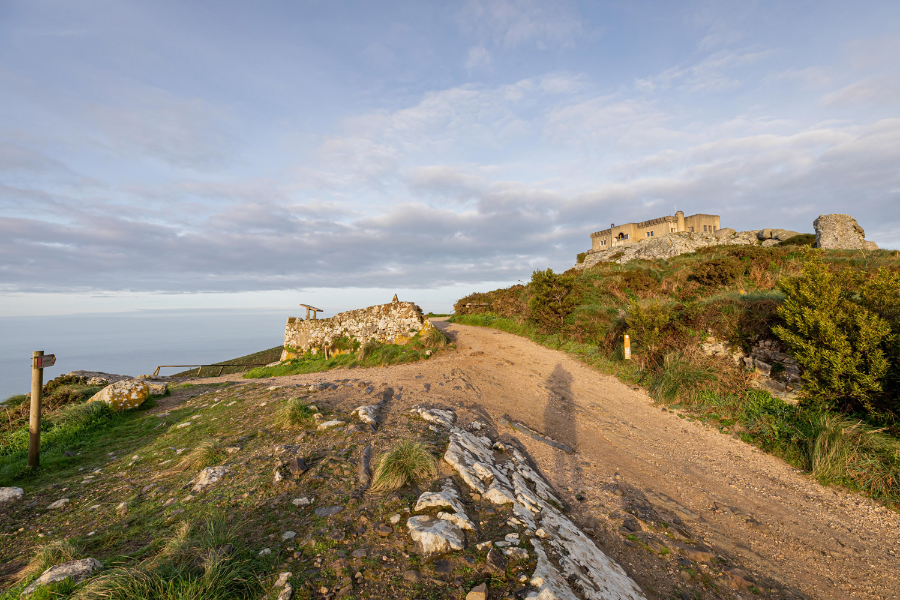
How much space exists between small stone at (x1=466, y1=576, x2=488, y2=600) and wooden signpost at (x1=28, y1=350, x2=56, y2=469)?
7.50 metres

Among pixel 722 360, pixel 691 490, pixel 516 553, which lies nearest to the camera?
pixel 516 553

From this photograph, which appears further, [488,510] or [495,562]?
[488,510]

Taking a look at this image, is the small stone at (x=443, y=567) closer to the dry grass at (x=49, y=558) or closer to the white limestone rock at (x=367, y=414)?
the dry grass at (x=49, y=558)

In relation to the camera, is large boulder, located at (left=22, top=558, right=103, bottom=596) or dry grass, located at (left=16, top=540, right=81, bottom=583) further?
dry grass, located at (left=16, top=540, right=81, bottom=583)

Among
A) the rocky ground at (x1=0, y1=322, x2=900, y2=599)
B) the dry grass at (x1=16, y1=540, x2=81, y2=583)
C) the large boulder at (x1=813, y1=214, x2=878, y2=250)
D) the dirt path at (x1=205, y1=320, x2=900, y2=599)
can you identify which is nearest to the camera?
the dry grass at (x1=16, y1=540, x2=81, y2=583)

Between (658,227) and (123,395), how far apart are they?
58.6 meters

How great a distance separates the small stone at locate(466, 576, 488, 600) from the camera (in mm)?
2584

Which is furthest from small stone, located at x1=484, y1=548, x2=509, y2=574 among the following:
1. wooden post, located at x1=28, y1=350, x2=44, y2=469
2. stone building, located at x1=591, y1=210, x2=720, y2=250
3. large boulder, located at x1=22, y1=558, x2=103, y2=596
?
stone building, located at x1=591, y1=210, x2=720, y2=250

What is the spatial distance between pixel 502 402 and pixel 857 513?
570cm

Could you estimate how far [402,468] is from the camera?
166 inches

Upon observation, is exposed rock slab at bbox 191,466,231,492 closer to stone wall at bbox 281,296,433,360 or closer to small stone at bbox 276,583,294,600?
small stone at bbox 276,583,294,600

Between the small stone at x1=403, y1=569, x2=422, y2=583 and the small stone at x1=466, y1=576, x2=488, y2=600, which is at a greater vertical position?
the small stone at x1=466, y1=576, x2=488, y2=600

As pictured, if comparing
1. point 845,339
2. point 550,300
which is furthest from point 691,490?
point 550,300

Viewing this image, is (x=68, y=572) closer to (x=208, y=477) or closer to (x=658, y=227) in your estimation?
(x=208, y=477)
